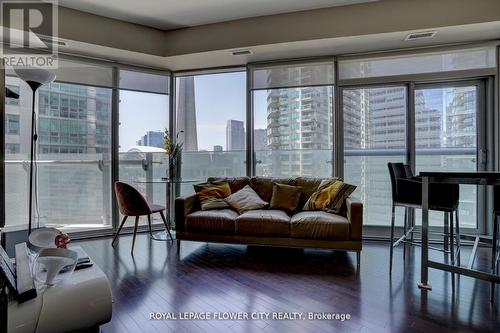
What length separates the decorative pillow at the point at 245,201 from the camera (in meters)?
3.65

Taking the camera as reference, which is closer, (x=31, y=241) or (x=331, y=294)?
(x=31, y=241)

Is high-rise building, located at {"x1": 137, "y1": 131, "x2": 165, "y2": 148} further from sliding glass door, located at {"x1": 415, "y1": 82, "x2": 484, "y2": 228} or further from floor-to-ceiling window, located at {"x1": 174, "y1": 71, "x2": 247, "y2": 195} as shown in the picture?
sliding glass door, located at {"x1": 415, "y1": 82, "x2": 484, "y2": 228}

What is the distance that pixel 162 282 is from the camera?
268 cm

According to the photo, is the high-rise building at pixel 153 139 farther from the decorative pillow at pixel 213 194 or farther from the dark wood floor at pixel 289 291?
the dark wood floor at pixel 289 291

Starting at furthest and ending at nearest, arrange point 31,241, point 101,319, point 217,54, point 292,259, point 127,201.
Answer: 1. point 217,54
2. point 127,201
3. point 292,259
4. point 31,241
5. point 101,319

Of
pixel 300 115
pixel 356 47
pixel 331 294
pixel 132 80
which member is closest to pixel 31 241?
pixel 331 294

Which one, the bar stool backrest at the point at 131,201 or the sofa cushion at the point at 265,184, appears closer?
the bar stool backrest at the point at 131,201

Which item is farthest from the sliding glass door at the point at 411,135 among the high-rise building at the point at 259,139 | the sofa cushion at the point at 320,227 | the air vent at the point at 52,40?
the air vent at the point at 52,40

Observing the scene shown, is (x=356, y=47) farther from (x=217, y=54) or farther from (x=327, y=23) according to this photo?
(x=217, y=54)

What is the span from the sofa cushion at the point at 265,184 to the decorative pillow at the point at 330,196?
411 mm

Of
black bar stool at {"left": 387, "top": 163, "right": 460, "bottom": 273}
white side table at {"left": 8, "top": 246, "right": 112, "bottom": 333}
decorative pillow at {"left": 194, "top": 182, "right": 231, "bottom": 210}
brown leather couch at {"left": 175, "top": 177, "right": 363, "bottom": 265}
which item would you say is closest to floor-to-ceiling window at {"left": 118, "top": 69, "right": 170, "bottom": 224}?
decorative pillow at {"left": 194, "top": 182, "right": 231, "bottom": 210}

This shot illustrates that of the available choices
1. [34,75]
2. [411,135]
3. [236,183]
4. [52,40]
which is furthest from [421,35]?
[52,40]

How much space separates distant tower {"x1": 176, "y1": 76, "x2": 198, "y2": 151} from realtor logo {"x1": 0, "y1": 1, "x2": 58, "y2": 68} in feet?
5.92

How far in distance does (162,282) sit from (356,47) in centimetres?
365
